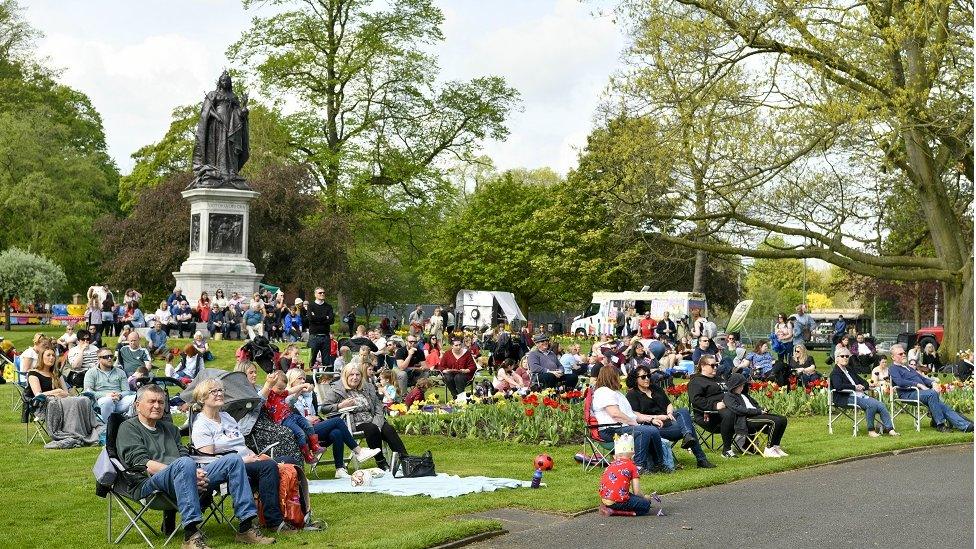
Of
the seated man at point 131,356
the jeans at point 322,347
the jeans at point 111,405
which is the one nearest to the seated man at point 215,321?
the jeans at point 322,347

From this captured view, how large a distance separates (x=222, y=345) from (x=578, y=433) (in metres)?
14.7

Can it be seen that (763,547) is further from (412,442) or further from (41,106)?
(41,106)

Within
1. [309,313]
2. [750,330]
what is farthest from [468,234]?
[309,313]

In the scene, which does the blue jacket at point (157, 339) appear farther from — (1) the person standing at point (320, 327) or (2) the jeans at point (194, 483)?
(2) the jeans at point (194, 483)

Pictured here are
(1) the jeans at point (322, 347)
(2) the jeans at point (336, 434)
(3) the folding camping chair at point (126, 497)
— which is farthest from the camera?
(1) the jeans at point (322, 347)

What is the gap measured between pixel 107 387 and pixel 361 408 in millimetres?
4246

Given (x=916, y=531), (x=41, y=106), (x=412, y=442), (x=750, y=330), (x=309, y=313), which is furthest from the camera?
(x=750, y=330)

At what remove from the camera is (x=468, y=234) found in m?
63.4

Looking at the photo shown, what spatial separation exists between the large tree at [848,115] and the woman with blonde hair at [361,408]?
45.3 feet

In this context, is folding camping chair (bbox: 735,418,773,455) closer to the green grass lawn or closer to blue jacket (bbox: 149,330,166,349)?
the green grass lawn

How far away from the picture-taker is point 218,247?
32.9m

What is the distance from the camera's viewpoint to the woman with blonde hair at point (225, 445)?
959cm

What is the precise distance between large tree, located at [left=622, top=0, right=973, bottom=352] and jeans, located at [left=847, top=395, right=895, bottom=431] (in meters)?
7.66

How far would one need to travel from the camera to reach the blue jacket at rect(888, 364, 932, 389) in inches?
729
